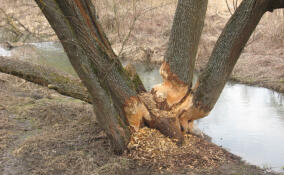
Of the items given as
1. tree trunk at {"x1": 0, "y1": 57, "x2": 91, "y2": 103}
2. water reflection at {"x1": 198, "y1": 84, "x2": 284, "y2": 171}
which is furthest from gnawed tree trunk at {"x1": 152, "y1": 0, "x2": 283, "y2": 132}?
water reflection at {"x1": 198, "y1": 84, "x2": 284, "y2": 171}

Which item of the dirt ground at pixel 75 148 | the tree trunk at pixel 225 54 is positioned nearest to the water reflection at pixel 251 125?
the dirt ground at pixel 75 148

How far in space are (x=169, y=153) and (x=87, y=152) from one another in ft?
4.01

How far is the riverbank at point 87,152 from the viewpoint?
171 inches

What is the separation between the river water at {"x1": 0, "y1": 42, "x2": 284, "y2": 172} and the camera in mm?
6952

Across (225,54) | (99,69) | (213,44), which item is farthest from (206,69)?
(213,44)

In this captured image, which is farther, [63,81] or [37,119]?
[37,119]

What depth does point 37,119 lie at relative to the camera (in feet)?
20.0

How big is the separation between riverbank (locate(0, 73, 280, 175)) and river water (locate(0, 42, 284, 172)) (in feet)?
4.00

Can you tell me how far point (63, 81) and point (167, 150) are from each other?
6.72 ft

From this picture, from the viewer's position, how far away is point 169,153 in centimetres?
481

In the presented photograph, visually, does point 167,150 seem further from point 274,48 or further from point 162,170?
point 274,48

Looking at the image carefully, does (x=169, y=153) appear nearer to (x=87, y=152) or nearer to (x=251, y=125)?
(x=87, y=152)

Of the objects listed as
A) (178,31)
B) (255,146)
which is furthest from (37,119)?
(255,146)

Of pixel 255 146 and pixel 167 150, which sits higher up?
pixel 167 150
